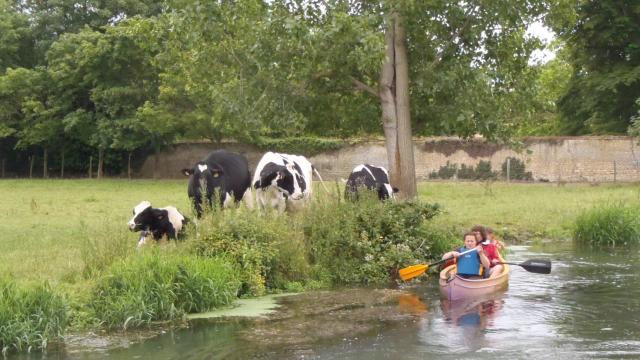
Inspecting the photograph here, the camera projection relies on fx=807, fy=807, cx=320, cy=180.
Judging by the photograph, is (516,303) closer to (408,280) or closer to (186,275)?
(408,280)

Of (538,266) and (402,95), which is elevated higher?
(402,95)

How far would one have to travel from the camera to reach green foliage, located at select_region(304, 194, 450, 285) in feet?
42.6

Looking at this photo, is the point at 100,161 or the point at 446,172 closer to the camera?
the point at 446,172

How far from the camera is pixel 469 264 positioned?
494 inches

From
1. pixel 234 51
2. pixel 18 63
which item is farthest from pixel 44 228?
pixel 18 63

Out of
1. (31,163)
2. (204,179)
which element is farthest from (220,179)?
(31,163)

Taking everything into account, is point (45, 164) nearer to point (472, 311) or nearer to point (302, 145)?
point (302, 145)

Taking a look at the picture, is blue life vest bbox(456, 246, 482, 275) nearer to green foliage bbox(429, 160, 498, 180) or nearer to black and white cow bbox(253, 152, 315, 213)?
black and white cow bbox(253, 152, 315, 213)

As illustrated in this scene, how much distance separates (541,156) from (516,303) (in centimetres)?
2530

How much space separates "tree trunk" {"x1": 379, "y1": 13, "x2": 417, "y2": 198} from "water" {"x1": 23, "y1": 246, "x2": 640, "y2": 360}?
15.1 ft

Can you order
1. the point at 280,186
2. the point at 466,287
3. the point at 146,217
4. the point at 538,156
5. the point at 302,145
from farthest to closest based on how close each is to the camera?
the point at 302,145, the point at 538,156, the point at 280,186, the point at 146,217, the point at 466,287

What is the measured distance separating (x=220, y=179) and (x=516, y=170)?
23.2 m

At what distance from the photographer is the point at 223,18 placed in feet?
53.9

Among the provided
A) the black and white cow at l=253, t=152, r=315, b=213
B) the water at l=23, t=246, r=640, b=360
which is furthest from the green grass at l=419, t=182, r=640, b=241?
the water at l=23, t=246, r=640, b=360
